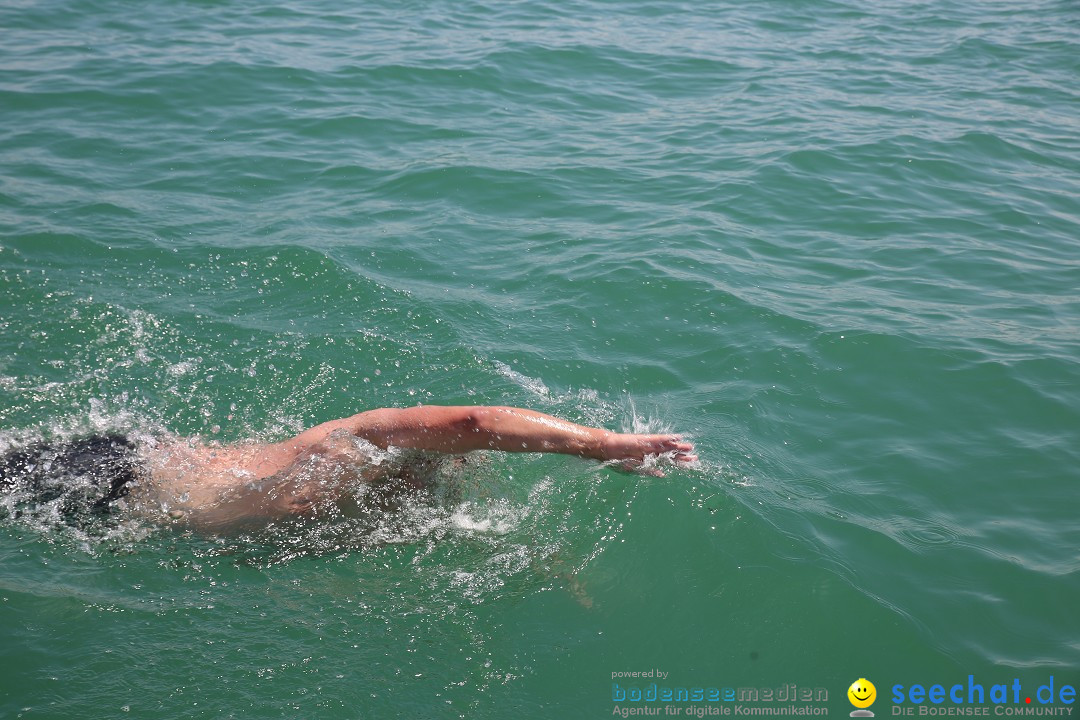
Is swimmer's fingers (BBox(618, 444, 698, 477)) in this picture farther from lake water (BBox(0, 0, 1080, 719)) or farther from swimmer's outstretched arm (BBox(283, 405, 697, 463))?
lake water (BBox(0, 0, 1080, 719))

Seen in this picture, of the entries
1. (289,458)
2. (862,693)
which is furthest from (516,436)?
(862,693)

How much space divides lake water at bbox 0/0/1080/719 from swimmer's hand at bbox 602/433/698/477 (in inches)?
33.6

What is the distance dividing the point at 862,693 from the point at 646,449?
155 centimetres

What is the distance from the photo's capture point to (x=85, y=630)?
437 cm

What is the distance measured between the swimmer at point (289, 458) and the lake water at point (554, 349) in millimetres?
199

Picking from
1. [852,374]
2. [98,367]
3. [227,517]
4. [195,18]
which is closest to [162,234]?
[98,367]

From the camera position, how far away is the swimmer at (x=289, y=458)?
4.38 metres

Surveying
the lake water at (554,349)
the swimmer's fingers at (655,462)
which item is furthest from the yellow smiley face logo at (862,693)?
the swimmer's fingers at (655,462)

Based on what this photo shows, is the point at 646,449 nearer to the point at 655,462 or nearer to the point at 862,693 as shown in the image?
the point at 655,462

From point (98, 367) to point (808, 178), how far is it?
7079mm

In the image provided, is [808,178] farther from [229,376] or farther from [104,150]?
[104,150]

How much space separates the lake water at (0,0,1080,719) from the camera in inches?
175

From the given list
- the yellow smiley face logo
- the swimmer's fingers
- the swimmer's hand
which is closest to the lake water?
the yellow smiley face logo

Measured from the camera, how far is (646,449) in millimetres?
4375
